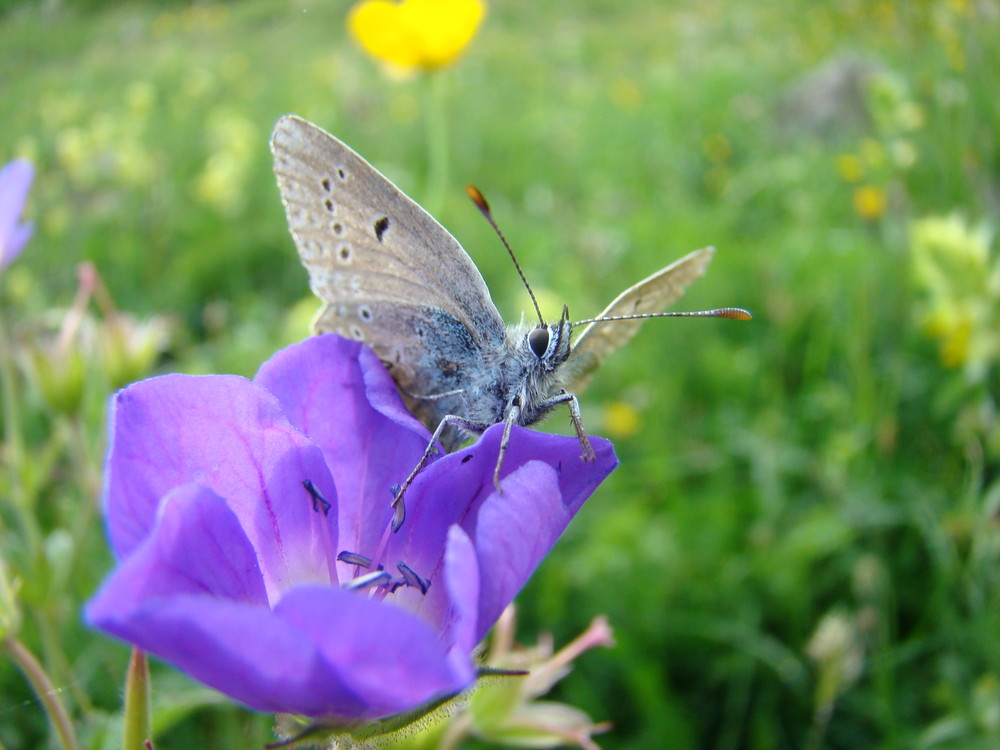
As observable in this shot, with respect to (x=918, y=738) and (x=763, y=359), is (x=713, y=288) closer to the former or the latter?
(x=763, y=359)

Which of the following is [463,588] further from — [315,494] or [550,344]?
[550,344]

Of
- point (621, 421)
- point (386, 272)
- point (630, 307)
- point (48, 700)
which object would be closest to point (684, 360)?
point (621, 421)

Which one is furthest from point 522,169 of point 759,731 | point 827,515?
point 759,731

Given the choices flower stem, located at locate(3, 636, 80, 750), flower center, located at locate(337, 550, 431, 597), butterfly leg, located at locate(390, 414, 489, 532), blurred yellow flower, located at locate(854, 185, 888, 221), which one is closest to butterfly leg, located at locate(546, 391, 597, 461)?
butterfly leg, located at locate(390, 414, 489, 532)

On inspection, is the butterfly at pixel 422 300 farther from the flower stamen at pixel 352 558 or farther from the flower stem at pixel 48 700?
the flower stem at pixel 48 700

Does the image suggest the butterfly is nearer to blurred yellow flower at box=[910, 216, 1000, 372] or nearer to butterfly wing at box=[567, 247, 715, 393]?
butterfly wing at box=[567, 247, 715, 393]

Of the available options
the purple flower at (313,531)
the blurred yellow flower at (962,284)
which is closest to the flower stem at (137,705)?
the purple flower at (313,531)
